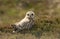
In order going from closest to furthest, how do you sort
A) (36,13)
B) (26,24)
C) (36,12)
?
(26,24) < (36,13) < (36,12)

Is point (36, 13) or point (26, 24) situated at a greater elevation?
point (36, 13)

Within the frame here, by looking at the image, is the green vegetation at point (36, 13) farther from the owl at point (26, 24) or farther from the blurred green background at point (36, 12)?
the owl at point (26, 24)

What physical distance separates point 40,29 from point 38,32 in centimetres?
62

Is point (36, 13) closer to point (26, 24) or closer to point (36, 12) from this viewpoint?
point (36, 12)

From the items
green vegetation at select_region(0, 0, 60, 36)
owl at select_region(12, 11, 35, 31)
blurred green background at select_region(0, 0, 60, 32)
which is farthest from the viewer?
blurred green background at select_region(0, 0, 60, 32)

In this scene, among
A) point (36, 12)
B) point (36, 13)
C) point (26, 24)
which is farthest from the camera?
point (36, 12)

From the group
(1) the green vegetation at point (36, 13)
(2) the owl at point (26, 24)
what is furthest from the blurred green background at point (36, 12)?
(2) the owl at point (26, 24)

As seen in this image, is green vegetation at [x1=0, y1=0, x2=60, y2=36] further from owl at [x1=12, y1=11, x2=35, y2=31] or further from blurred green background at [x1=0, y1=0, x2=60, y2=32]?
owl at [x1=12, y1=11, x2=35, y2=31]

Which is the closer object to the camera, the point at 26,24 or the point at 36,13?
the point at 26,24

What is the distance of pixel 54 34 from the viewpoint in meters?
16.3

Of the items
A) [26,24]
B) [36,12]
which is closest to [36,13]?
[36,12]

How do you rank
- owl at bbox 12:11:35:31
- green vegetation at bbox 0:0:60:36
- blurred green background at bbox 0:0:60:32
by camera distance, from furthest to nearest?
1. blurred green background at bbox 0:0:60:32
2. green vegetation at bbox 0:0:60:36
3. owl at bbox 12:11:35:31

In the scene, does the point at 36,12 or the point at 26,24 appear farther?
the point at 36,12

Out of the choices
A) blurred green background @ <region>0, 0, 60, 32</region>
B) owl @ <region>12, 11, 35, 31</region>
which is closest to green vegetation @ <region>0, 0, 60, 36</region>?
blurred green background @ <region>0, 0, 60, 32</region>
